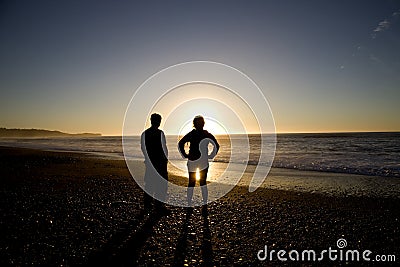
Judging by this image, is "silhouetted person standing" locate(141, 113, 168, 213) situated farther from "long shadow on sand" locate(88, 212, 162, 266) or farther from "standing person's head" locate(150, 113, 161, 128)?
"long shadow on sand" locate(88, 212, 162, 266)

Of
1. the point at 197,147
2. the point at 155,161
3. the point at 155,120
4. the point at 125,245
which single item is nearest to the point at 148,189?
the point at 155,161

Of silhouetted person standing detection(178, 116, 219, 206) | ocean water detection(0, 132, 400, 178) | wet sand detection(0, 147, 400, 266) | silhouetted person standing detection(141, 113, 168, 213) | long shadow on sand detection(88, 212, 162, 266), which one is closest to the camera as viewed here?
long shadow on sand detection(88, 212, 162, 266)

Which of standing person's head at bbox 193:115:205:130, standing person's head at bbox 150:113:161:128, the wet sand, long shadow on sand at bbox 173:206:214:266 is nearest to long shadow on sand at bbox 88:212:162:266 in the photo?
the wet sand

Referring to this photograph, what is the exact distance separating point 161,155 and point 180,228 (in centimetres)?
248

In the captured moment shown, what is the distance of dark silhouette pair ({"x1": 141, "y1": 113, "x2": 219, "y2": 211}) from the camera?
8141 millimetres

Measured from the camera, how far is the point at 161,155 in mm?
8203

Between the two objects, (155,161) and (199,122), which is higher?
(199,122)

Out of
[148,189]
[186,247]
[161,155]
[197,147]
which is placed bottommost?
[186,247]

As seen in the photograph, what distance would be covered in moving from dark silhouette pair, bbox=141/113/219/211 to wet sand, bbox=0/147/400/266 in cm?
71

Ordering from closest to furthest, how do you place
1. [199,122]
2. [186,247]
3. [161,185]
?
1. [186,247]
2. [161,185]
3. [199,122]

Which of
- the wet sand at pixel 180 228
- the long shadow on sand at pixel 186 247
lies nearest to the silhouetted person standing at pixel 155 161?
the wet sand at pixel 180 228

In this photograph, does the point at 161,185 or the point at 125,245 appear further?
the point at 161,185

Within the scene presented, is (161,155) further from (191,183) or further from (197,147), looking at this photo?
(191,183)

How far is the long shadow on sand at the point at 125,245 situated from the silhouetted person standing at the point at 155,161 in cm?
126
